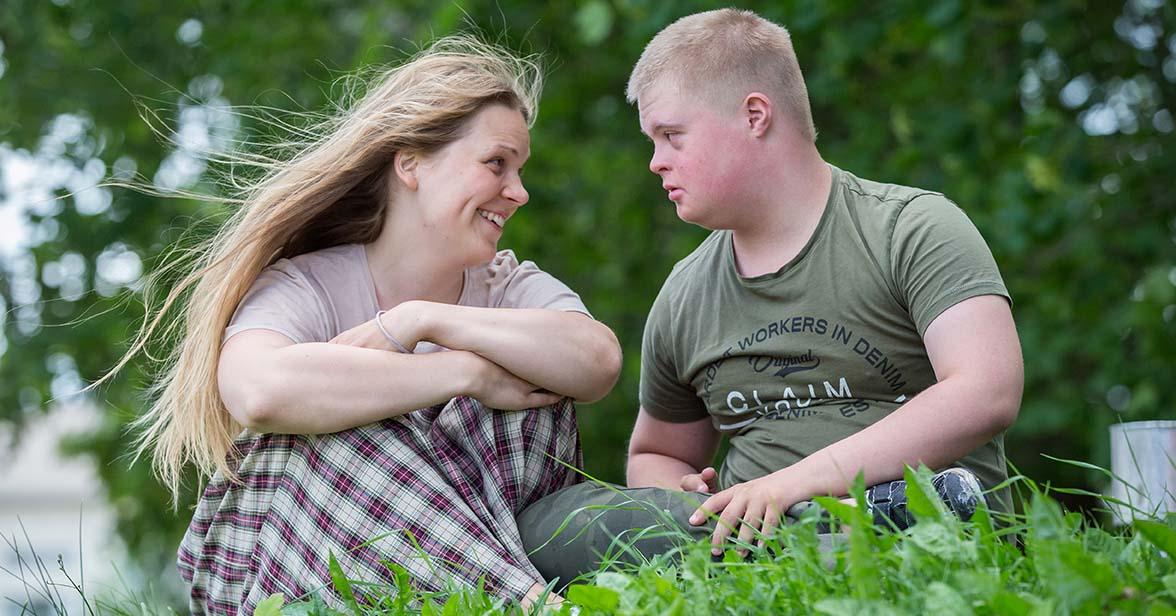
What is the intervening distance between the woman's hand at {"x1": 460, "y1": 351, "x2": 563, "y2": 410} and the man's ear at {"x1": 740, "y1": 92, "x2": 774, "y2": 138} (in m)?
0.73

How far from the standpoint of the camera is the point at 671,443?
3072 millimetres

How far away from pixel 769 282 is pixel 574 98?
517cm

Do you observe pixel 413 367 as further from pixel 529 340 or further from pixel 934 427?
pixel 934 427

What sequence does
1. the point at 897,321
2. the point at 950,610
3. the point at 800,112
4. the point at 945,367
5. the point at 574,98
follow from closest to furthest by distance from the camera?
the point at 950,610
the point at 945,367
the point at 897,321
the point at 800,112
the point at 574,98

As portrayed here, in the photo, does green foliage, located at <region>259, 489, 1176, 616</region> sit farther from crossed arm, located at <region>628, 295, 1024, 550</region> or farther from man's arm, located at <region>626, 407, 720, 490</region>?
man's arm, located at <region>626, 407, 720, 490</region>

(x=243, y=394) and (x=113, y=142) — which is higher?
(x=113, y=142)

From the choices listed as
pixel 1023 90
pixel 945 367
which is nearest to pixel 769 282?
pixel 945 367

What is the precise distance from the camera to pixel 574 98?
7.70m

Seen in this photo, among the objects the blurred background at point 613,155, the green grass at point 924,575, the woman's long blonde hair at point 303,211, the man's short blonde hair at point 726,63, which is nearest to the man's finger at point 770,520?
the green grass at point 924,575

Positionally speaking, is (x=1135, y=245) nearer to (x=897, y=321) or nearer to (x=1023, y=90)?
(x=1023, y=90)

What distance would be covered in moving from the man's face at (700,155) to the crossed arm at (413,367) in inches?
13.8

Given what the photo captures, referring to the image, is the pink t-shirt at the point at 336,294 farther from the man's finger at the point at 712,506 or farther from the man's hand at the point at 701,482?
the man's finger at the point at 712,506

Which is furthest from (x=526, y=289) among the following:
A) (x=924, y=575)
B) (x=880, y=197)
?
(x=924, y=575)

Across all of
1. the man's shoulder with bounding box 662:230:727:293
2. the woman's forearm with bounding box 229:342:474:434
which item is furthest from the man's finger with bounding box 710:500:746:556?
the man's shoulder with bounding box 662:230:727:293
